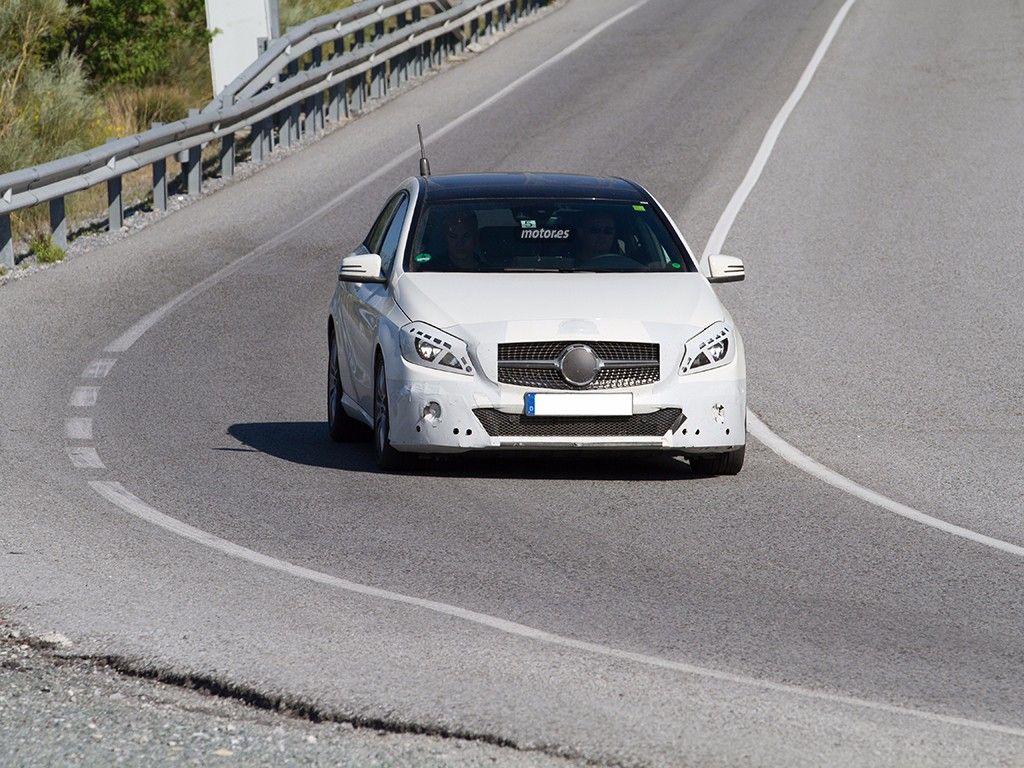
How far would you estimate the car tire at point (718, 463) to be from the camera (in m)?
10.5

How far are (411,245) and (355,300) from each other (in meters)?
0.54

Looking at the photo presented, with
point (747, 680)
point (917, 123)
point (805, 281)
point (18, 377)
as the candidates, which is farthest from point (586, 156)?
point (747, 680)

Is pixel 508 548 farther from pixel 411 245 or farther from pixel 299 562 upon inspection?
pixel 411 245

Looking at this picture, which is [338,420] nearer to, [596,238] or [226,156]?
[596,238]

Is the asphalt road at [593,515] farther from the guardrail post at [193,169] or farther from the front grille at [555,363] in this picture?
the front grille at [555,363]

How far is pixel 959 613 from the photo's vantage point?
7.31m

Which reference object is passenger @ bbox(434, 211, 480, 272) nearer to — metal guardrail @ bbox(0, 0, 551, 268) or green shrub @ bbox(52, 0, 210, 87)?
metal guardrail @ bbox(0, 0, 551, 268)

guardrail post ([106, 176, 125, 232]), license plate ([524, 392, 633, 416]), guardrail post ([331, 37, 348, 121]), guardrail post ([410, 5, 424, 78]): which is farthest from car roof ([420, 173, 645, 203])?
guardrail post ([410, 5, 424, 78])

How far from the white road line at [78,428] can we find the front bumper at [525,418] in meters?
2.36

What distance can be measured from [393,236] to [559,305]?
1807mm

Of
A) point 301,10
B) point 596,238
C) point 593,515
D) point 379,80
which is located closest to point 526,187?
point 596,238

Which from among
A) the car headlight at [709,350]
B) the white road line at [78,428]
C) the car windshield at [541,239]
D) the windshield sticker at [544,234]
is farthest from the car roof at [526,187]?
the white road line at [78,428]

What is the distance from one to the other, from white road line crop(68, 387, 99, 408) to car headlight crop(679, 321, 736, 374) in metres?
4.48

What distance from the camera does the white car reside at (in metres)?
9.91
